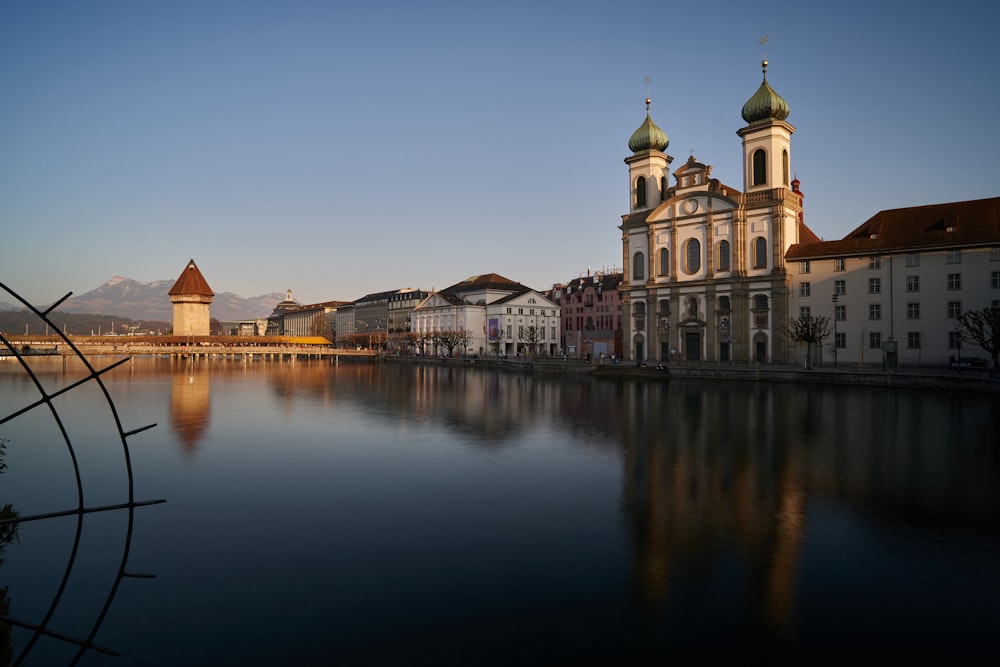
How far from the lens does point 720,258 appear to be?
58469 millimetres

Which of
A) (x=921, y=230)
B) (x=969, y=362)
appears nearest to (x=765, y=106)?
(x=921, y=230)

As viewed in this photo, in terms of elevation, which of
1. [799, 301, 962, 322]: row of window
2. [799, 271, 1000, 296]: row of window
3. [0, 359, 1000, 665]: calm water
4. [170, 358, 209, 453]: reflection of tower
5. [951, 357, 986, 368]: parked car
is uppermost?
[799, 271, 1000, 296]: row of window

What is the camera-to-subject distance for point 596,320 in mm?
98375

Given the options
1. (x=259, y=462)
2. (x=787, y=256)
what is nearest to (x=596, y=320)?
(x=787, y=256)

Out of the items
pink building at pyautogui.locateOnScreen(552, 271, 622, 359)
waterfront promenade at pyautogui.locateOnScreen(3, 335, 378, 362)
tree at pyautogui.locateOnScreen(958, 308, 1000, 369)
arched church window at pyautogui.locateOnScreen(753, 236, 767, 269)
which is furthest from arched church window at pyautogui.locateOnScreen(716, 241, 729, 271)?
waterfront promenade at pyautogui.locateOnScreen(3, 335, 378, 362)

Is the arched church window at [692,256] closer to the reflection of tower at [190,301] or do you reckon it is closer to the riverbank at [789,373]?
the riverbank at [789,373]

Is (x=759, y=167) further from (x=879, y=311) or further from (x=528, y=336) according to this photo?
(x=528, y=336)

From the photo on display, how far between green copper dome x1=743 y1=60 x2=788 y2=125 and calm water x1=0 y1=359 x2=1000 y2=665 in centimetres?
4114

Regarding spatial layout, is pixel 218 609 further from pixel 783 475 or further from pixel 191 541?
pixel 783 475

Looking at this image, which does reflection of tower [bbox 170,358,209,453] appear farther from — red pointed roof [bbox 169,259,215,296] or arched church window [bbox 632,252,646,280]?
red pointed roof [bbox 169,259,215,296]

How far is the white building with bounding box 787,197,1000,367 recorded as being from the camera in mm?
44688

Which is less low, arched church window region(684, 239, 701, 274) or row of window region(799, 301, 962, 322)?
arched church window region(684, 239, 701, 274)

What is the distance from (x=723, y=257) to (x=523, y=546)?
171 ft

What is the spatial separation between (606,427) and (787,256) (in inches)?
1458
